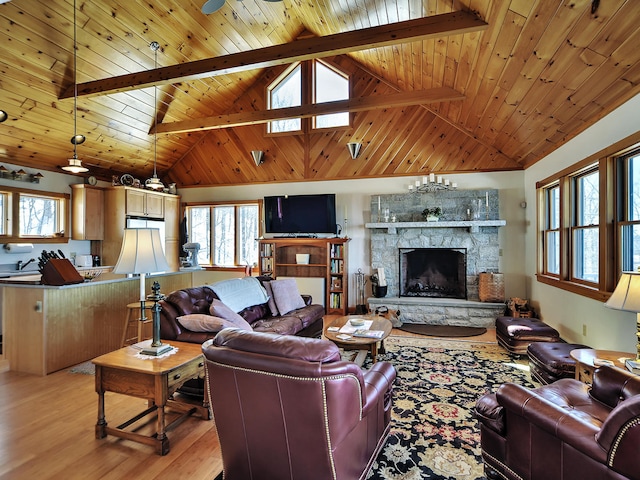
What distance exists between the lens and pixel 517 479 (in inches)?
70.9

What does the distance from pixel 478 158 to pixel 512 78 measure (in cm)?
247

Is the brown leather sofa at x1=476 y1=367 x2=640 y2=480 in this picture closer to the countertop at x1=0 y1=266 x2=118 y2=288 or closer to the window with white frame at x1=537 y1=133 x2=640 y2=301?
the window with white frame at x1=537 y1=133 x2=640 y2=301

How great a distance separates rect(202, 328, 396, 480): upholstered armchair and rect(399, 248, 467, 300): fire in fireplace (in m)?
4.92

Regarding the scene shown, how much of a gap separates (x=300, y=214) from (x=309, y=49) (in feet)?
11.7

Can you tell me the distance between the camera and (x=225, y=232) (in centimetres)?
783

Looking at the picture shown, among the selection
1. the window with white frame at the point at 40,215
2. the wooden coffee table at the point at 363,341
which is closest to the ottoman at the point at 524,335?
the wooden coffee table at the point at 363,341

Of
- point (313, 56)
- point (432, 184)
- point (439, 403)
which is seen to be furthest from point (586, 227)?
point (313, 56)

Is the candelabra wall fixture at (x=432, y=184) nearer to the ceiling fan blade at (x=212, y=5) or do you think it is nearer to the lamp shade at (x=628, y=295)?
the lamp shade at (x=628, y=295)

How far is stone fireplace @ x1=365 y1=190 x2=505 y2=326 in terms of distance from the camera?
5.86m

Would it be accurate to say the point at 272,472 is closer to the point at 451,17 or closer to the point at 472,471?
the point at 472,471

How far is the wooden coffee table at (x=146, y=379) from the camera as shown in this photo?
2246mm

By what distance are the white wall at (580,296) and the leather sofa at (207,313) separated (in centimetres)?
309

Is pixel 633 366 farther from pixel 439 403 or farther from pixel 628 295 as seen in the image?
pixel 439 403

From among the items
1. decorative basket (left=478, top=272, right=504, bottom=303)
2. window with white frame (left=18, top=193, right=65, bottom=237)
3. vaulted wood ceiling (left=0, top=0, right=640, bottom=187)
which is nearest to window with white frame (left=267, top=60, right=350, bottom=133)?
vaulted wood ceiling (left=0, top=0, right=640, bottom=187)
